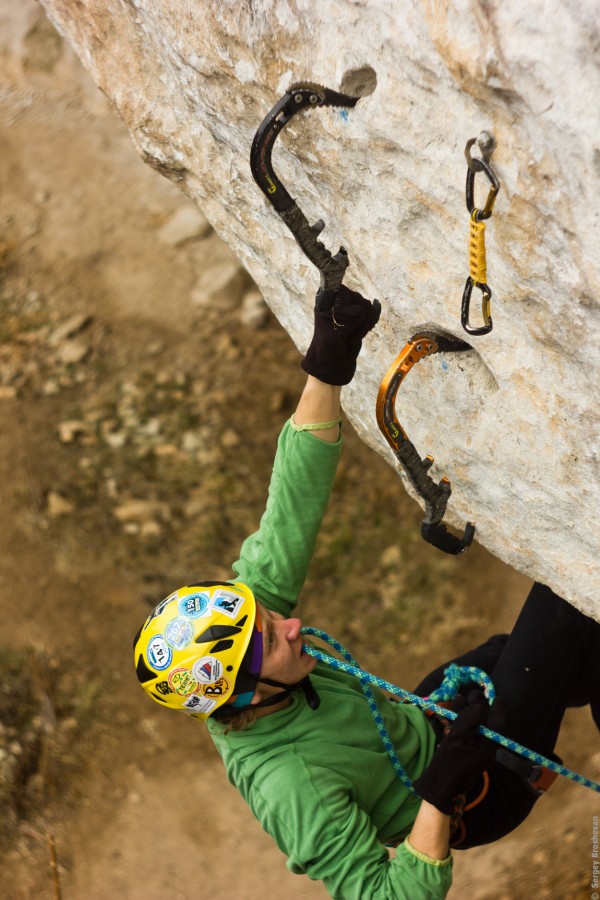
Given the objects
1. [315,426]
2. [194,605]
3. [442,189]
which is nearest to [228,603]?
[194,605]

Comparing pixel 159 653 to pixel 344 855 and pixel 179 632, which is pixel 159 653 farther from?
pixel 344 855

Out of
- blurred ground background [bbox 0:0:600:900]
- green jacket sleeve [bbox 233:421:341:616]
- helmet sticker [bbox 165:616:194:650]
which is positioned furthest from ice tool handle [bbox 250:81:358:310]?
blurred ground background [bbox 0:0:600:900]

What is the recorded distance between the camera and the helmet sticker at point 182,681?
2.54 m

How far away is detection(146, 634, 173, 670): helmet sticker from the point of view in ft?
8.49

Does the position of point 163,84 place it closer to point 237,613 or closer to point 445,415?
point 445,415

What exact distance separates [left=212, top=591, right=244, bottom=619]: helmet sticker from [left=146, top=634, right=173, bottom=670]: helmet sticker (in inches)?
7.7

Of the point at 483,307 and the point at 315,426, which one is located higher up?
the point at 483,307

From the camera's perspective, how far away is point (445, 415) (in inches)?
109

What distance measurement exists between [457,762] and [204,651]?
827 millimetres

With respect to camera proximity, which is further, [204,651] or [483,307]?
[204,651]

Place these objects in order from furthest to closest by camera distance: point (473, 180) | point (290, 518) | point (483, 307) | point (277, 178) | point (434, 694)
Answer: point (434, 694) → point (290, 518) → point (277, 178) → point (483, 307) → point (473, 180)

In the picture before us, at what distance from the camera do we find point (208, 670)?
253cm

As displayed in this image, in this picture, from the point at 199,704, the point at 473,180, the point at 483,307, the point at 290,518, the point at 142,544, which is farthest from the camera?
the point at 142,544

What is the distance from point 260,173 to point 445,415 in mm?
1042
